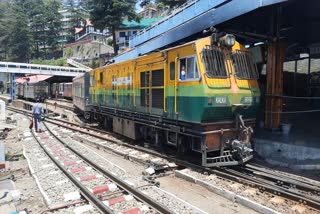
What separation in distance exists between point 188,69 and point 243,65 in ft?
6.05

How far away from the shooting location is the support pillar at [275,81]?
35.6ft

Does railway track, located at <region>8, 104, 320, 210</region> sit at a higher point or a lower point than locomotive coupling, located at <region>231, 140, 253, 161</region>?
lower

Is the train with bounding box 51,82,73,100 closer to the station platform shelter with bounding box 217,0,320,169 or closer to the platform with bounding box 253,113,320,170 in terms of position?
the station platform shelter with bounding box 217,0,320,169

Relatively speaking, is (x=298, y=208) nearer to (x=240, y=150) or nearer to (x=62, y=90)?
(x=240, y=150)

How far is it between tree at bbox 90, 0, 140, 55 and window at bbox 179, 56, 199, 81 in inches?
1570

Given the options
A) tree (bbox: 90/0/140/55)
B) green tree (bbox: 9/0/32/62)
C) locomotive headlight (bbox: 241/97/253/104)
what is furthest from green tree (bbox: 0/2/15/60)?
locomotive headlight (bbox: 241/97/253/104)

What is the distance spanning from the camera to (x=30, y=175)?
30.1 ft

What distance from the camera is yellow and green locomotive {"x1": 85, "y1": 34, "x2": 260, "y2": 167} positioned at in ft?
27.3

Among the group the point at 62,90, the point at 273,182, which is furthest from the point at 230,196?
the point at 62,90

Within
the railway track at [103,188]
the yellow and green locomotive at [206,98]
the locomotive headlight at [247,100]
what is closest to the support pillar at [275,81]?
the yellow and green locomotive at [206,98]

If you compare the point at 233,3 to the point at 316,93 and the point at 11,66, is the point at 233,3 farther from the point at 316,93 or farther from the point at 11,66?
the point at 11,66

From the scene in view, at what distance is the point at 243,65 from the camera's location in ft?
30.6

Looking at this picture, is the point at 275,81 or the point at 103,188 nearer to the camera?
the point at 103,188

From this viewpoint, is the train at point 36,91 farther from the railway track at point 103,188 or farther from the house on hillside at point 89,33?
the house on hillside at point 89,33
